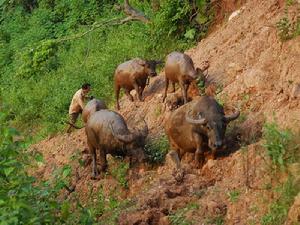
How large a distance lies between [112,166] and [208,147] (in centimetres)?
241

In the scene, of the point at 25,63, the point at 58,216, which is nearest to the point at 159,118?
the point at 58,216

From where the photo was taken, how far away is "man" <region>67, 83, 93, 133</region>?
1600 cm

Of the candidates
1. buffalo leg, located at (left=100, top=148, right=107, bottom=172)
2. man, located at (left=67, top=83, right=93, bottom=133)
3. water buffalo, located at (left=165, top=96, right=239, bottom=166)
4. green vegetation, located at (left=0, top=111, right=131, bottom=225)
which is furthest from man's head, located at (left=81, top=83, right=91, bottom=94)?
green vegetation, located at (left=0, top=111, right=131, bottom=225)

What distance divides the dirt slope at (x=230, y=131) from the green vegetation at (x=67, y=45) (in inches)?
55.4

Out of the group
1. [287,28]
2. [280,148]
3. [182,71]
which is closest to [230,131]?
[182,71]

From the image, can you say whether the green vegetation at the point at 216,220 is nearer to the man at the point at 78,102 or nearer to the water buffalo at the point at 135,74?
the water buffalo at the point at 135,74

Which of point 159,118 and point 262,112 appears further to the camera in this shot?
point 159,118

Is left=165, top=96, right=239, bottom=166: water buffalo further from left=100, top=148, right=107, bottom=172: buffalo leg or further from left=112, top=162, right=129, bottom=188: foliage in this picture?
left=100, top=148, right=107, bottom=172: buffalo leg

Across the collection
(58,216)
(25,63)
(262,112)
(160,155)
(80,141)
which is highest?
(58,216)

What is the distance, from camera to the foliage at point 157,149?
481 inches

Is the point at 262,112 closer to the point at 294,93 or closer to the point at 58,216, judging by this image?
the point at 294,93

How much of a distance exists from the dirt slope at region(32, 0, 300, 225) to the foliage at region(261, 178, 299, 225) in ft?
0.70

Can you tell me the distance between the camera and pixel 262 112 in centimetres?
1127

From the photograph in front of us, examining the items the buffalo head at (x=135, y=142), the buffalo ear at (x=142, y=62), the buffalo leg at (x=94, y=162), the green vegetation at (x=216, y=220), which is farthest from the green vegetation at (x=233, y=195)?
the buffalo ear at (x=142, y=62)
